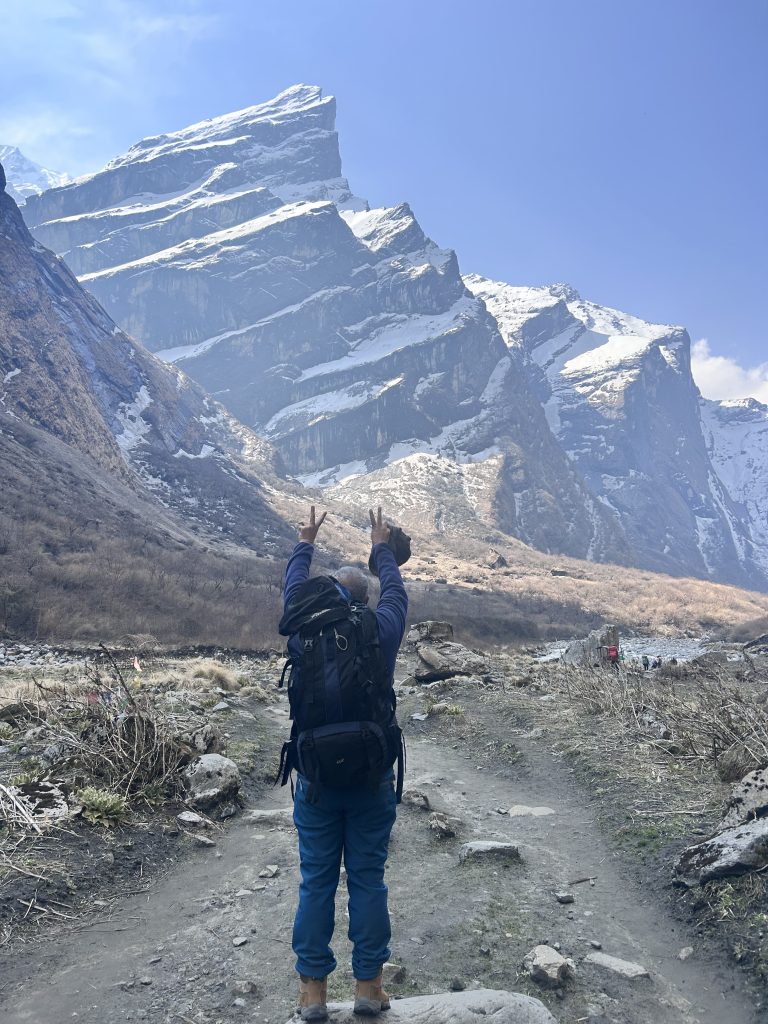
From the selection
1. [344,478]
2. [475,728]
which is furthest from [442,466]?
[475,728]

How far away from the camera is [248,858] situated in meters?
5.86

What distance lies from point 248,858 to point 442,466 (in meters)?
169

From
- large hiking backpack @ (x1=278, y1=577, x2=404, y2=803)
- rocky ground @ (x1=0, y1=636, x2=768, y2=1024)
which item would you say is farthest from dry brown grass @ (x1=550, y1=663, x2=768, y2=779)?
large hiking backpack @ (x1=278, y1=577, x2=404, y2=803)

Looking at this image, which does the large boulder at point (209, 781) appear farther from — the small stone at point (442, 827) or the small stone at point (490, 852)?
the small stone at point (490, 852)

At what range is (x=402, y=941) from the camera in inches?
170

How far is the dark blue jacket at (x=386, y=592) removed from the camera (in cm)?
371

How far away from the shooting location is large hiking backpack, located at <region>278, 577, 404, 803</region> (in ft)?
10.9

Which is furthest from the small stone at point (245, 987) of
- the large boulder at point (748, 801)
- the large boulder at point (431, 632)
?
the large boulder at point (431, 632)

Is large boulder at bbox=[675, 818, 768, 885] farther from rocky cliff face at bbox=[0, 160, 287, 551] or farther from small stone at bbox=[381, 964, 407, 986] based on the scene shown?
rocky cliff face at bbox=[0, 160, 287, 551]

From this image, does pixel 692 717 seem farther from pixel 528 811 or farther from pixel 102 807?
pixel 102 807

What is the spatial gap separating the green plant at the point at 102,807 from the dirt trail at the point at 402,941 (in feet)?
2.66

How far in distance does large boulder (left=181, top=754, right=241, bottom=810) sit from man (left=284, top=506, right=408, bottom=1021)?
11.8 feet

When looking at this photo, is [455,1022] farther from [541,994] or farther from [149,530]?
[149,530]

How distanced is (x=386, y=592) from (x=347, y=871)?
1487 millimetres
